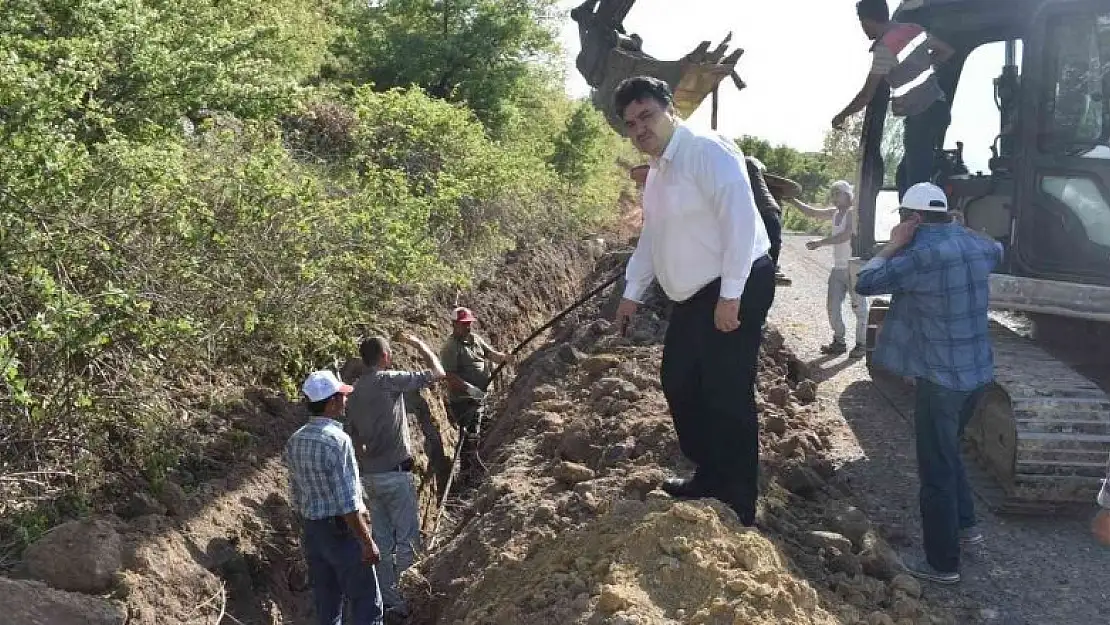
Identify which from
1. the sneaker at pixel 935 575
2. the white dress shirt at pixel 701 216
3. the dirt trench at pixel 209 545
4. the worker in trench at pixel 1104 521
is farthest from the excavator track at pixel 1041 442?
the dirt trench at pixel 209 545

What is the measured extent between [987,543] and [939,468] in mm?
859

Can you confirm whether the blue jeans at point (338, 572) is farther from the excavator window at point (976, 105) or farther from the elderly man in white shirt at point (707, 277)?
the excavator window at point (976, 105)

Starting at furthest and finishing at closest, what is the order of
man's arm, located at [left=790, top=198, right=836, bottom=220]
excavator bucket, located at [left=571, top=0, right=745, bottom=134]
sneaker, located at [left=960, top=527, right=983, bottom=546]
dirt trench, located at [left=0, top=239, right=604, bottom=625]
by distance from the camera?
excavator bucket, located at [left=571, top=0, right=745, bottom=134], man's arm, located at [left=790, top=198, right=836, bottom=220], sneaker, located at [left=960, top=527, right=983, bottom=546], dirt trench, located at [left=0, top=239, right=604, bottom=625]

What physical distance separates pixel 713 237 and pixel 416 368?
14.8 feet

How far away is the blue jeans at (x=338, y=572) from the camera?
536cm

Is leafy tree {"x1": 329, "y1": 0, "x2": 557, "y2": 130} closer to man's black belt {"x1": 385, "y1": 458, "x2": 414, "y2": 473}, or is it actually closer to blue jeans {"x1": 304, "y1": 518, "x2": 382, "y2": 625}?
man's black belt {"x1": 385, "y1": 458, "x2": 414, "y2": 473}

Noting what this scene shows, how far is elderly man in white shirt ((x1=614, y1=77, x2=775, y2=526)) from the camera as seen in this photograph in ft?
14.0

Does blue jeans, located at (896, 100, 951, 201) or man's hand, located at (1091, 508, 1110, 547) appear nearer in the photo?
man's hand, located at (1091, 508, 1110, 547)

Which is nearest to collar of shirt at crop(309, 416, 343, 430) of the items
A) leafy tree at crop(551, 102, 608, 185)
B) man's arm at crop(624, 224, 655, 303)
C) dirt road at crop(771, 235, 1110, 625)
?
man's arm at crop(624, 224, 655, 303)

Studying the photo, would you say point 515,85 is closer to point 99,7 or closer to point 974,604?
point 99,7

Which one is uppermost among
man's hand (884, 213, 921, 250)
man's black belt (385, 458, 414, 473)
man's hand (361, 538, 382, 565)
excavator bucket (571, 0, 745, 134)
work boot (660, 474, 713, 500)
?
excavator bucket (571, 0, 745, 134)

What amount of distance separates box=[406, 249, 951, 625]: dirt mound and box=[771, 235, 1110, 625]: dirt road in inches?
10.6

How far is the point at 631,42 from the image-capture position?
12414mm

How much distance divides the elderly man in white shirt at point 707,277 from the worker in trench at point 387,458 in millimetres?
2114
